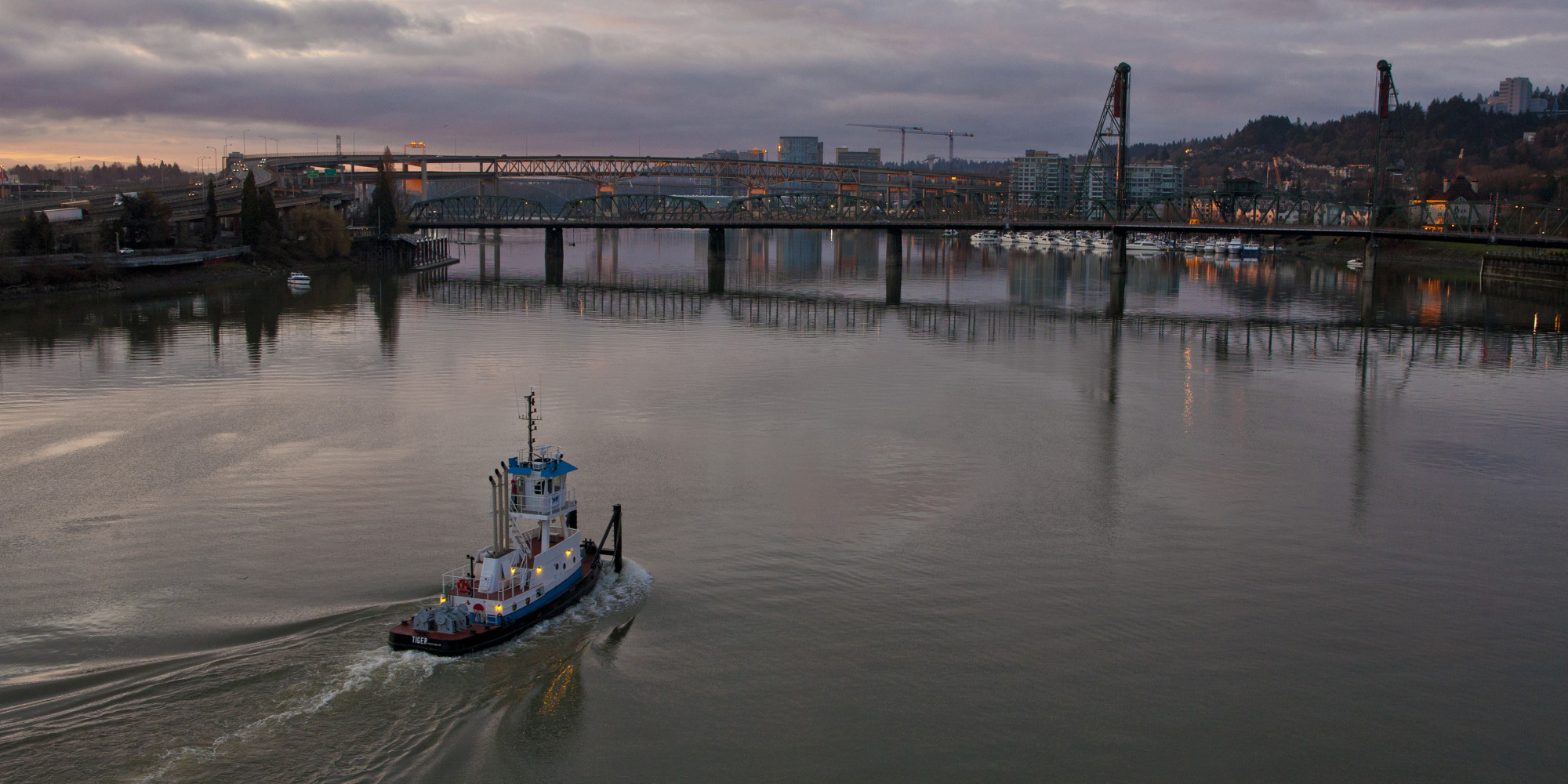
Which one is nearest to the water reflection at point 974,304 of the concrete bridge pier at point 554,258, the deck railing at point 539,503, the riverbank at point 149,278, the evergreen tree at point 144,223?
the riverbank at point 149,278

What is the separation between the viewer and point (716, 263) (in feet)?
337

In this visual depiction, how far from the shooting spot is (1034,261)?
127250 millimetres

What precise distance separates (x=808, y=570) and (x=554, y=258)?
85.6 metres

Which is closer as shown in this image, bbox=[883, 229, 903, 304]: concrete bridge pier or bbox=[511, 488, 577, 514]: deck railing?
bbox=[511, 488, 577, 514]: deck railing

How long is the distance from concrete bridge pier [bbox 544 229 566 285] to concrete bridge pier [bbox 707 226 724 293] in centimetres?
1255

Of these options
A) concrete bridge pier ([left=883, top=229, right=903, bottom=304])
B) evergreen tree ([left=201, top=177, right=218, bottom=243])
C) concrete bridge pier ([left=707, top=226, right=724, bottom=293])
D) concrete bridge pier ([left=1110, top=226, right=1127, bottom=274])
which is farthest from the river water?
concrete bridge pier ([left=1110, top=226, right=1127, bottom=274])

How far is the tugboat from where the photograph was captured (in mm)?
18172

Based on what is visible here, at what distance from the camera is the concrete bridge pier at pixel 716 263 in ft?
291

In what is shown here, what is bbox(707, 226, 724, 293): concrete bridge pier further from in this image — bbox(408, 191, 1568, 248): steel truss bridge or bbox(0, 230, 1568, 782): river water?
bbox(0, 230, 1568, 782): river water

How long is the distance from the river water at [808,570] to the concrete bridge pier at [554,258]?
160 ft

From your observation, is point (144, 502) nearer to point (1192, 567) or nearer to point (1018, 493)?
point (1018, 493)

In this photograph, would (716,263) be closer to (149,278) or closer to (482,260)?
(482,260)

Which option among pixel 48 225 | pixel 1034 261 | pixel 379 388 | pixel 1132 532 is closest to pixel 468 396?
pixel 379 388

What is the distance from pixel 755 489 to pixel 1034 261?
10513cm
